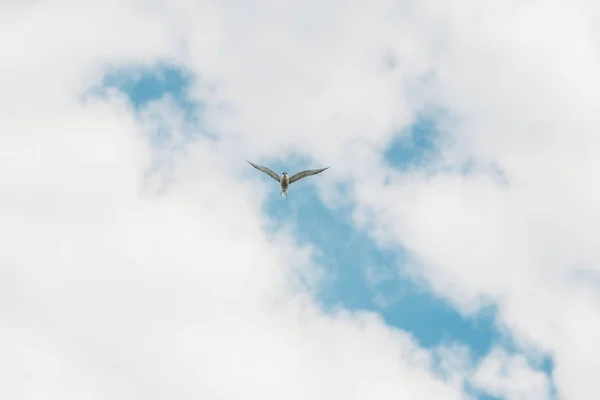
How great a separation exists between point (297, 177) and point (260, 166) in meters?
6.25

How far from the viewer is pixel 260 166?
135 meters

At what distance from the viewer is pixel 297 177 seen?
135625 mm
